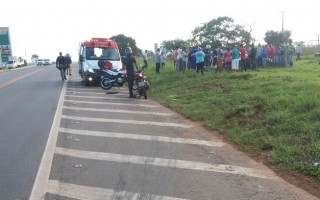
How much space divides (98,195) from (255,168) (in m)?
2.58

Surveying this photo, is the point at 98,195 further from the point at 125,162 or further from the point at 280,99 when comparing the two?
the point at 280,99

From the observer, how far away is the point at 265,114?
9125mm

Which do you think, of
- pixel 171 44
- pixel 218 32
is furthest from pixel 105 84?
pixel 171 44

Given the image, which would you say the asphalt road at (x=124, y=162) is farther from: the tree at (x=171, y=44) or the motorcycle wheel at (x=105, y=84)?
the tree at (x=171, y=44)

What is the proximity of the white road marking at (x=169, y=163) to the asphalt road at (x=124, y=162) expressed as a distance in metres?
0.01

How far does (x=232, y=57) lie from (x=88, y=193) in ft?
51.7

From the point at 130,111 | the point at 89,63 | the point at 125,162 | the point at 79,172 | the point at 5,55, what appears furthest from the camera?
the point at 5,55

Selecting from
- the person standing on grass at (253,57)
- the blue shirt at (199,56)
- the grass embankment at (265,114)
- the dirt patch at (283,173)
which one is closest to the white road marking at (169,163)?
the dirt patch at (283,173)

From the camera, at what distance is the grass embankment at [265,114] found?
6543mm

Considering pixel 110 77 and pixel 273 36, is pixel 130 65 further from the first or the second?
pixel 273 36

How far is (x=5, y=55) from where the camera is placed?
7094 centimetres

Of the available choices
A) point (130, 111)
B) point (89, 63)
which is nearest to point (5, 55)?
point (89, 63)

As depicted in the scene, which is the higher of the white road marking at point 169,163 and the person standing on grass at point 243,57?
the person standing on grass at point 243,57

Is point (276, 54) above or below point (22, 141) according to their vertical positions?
above
